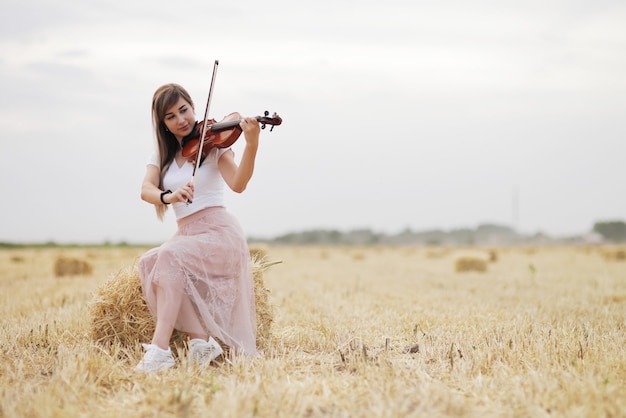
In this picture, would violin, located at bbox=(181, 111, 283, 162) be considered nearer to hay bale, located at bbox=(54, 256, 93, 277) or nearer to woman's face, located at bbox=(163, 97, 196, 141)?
woman's face, located at bbox=(163, 97, 196, 141)

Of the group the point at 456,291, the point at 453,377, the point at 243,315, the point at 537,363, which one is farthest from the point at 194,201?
the point at 456,291

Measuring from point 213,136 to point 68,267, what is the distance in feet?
34.2

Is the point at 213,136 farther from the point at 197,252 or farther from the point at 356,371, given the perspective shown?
the point at 356,371

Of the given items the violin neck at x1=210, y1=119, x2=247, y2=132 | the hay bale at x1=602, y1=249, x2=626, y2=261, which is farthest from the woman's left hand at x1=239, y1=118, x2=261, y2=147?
the hay bale at x1=602, y1=249, x2=626, y2=261

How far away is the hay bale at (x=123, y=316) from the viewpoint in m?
4.45

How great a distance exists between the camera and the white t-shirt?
4.35 meters

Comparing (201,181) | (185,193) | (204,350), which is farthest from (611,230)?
(185,193)

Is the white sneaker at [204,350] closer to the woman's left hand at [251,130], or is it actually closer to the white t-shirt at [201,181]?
the white t-shirt at [201,181]

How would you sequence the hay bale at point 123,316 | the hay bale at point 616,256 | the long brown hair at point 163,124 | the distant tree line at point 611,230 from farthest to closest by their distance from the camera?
the distant tree line at point 611,230
the hay bale at point 616,256
the hay bale at point 123,316
the long brown hair at point 163,124

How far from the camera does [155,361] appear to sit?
12.4ft

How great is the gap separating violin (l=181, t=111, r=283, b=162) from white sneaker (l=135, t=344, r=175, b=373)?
1.33 metres

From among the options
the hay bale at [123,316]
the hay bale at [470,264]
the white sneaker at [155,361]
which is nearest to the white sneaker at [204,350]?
the white sneaker at [155,361]

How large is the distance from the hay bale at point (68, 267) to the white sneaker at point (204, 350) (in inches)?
407

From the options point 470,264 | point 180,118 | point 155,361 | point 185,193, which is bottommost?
point 470,264
